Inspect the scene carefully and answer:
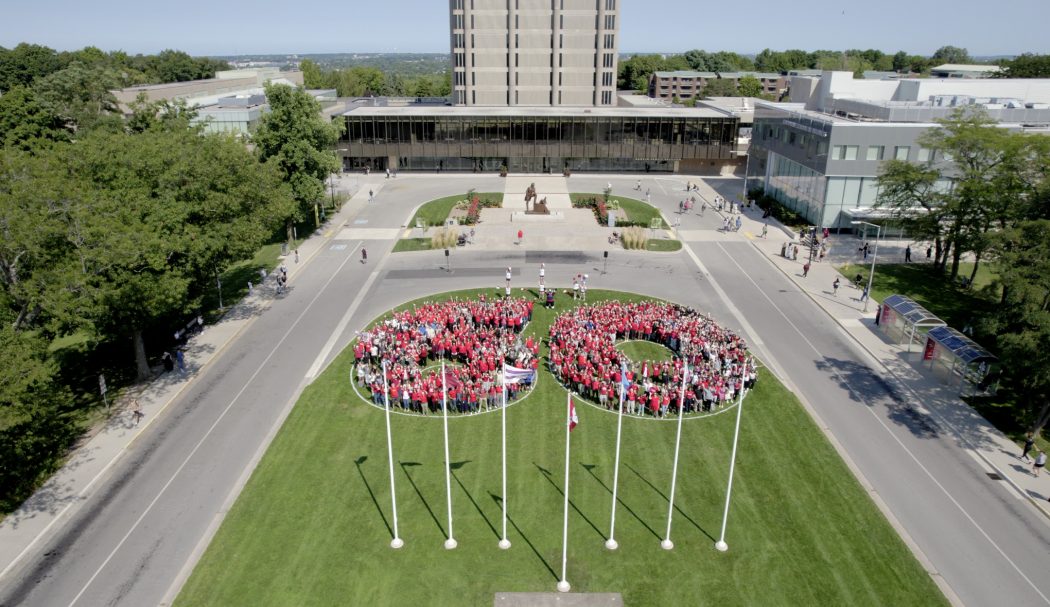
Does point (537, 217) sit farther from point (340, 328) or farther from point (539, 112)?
point (340, 328)

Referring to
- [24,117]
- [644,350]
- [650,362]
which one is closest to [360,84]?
[24,117]

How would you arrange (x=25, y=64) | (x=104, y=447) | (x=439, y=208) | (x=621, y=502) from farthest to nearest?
1. (x=25, y=64)
2. (x=439, y=208)
3. (x=104, y=447)
4. (x=621, y=502)

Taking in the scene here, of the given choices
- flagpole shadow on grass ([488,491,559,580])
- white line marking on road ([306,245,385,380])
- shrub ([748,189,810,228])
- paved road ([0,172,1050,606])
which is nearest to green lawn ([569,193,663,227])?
shrub ([748,189,810,228])

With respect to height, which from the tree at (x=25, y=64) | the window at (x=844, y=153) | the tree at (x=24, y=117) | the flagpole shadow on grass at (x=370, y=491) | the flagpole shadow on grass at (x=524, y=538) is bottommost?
the flagpole shadow on grass at (x=524, y=538)

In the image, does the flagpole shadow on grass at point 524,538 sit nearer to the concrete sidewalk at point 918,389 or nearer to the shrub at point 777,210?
the concrete sidewalk at point 918,389

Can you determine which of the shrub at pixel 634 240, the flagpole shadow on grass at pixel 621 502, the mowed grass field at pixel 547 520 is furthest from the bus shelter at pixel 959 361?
the shrub at pixel 634 240

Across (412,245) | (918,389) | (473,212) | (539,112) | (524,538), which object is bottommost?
(524,538)

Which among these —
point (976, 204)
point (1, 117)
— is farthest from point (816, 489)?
point (1, 117)
